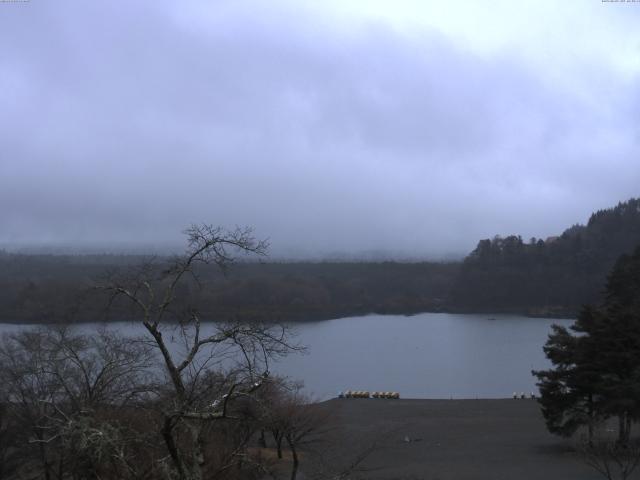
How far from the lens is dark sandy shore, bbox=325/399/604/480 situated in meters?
10.1

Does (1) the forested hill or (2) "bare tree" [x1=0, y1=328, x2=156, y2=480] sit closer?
(2) "bare tree" [x1=0, y1=328, x2=156, y2=480]

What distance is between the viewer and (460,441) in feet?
42.6

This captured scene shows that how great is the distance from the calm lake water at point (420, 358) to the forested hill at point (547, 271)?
750 cm

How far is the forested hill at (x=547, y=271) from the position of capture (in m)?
52.2

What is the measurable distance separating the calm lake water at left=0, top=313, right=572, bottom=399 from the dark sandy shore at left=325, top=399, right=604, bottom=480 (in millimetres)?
2640

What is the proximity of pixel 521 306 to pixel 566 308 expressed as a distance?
4655 millimetres

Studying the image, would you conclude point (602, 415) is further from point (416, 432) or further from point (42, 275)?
point (42, 275)

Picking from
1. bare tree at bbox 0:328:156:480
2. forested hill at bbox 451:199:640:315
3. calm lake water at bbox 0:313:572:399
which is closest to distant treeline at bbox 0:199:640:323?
forested hill at bbox 451:199:640:315

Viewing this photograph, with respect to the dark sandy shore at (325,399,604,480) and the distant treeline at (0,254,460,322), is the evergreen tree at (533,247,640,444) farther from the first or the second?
the distant treeline at (0,254,460,322)

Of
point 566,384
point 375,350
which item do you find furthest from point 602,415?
point 375,350

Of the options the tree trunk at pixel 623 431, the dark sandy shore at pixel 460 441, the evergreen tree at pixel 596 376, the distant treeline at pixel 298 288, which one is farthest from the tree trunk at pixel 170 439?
the distant treeline at pixel 298 288

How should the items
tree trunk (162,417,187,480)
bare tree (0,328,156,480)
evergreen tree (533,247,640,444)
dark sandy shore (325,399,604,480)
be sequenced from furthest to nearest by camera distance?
dark sandy shore (325,399,604,480), evergreen tree (533,247,640,444), bare tree (0,328,156,480), tree trunk (162,417,187,480)

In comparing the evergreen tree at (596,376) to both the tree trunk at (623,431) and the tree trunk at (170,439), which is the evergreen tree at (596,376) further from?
the tree trunk at (170,439)

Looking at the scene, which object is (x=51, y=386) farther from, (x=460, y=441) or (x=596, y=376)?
(x=460, y=441)
